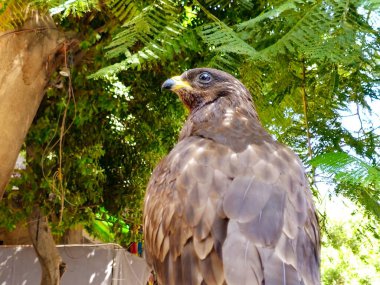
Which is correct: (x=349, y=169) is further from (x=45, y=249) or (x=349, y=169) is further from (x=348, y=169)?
(x=45, y=249)

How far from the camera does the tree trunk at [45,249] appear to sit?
6367 mm

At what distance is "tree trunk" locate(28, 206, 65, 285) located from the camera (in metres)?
6.37

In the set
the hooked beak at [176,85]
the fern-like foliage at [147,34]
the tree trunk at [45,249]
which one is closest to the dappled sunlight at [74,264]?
the tree trunk at [45,249]

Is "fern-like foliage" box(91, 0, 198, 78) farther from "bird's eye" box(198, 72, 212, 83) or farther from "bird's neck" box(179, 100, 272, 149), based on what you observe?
"bird's eye" box(198, 72, 212, 83)

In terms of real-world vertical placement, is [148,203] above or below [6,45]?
below

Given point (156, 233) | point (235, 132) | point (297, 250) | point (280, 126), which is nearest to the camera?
point (297, 250)

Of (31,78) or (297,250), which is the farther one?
(31,78)

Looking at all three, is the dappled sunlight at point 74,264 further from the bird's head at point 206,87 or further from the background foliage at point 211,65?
the bird's head at point 206,87

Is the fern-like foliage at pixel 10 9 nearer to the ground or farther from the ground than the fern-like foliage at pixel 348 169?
farther from the ground

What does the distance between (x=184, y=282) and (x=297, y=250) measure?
0.99ft

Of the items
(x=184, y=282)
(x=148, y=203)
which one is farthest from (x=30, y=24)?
(x=184, y=282)

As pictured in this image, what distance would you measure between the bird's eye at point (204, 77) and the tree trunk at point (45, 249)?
4584 mm

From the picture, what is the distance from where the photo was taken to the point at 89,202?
5840mm

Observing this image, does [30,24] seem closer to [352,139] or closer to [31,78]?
[31,78]
